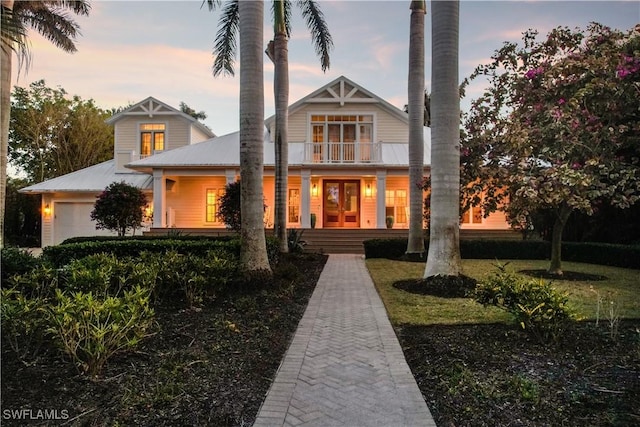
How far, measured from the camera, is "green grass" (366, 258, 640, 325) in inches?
223

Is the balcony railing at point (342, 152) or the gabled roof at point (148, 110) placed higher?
the gabled roof at point (148, 110)

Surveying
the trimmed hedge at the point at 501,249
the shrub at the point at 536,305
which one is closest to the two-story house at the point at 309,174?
the trimmed hedge at the point at 501,249

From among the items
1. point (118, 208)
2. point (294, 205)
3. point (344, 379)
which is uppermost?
point (294, 205)

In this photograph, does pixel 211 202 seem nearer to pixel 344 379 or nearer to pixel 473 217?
pixel 473 217

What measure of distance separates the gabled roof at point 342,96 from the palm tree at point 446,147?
41.7 ft

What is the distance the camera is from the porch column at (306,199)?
18406mm

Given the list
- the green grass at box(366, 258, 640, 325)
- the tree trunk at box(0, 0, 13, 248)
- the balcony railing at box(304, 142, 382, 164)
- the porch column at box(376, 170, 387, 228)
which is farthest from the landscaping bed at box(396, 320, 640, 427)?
the balcony railing at box(304, 142, 382, 164)

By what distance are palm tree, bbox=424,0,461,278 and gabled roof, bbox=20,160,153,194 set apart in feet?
54.7

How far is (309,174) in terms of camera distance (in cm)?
1870

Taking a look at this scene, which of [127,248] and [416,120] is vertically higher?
[416,120]

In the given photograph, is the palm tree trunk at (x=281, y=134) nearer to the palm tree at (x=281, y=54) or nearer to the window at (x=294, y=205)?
the palm tree at (x=281, y=54)

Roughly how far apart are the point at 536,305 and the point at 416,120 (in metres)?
9.83

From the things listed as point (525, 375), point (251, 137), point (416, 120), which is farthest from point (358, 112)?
point (525, 375)

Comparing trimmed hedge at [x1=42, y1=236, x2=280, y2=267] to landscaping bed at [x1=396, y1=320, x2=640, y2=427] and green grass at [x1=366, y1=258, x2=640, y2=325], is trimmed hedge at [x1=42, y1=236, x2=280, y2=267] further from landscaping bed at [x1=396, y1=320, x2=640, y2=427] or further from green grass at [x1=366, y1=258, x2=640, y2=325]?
landscaping bed at [x1=396, y1=320, x2=640, y2=427]
